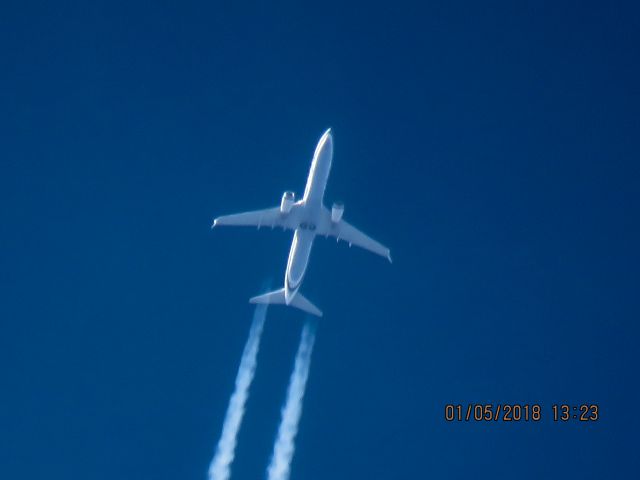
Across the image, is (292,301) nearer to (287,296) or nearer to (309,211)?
(287,296)

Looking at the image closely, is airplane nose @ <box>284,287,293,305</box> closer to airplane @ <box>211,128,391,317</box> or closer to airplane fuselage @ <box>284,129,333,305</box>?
airplane @ <box>211,128,391,317</box>

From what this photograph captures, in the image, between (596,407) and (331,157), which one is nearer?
(331,157)

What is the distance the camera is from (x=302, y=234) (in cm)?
7838

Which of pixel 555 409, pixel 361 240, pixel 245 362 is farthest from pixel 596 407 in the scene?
pixel 245 362

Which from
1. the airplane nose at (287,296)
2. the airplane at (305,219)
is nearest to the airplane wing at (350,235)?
the airplane at (305,219)

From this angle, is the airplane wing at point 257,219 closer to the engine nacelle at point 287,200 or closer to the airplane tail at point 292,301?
the engine nacelle at point 287,200

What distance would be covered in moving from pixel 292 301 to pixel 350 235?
24.0ft

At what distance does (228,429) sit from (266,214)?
1701 cm

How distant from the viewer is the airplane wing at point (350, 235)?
79375 millimetres

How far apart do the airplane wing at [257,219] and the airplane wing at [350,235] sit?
130 inches

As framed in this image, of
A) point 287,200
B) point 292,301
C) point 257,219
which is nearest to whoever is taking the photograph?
point 287,200

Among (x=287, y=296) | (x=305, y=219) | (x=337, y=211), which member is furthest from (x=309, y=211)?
(x=287, y=296)

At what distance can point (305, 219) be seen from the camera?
257 ft

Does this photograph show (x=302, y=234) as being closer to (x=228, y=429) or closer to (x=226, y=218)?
(x=226, y=218)
